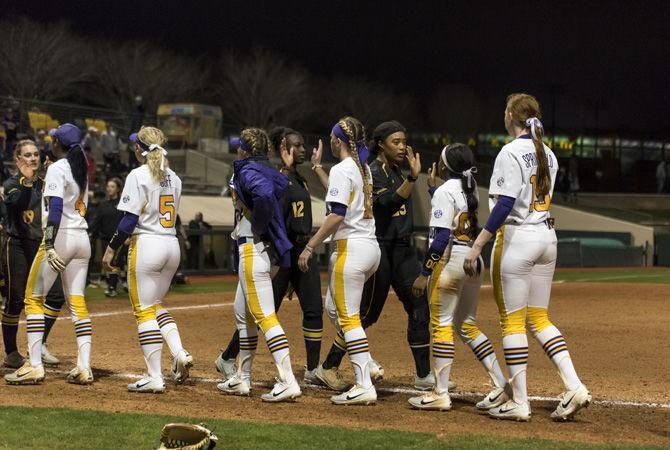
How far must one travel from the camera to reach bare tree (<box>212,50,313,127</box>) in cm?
5881

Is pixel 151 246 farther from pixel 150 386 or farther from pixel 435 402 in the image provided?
pixel 435 402

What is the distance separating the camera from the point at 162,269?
8102 mm

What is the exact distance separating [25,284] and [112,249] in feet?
6.44

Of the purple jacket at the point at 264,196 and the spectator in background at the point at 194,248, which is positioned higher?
the purple jacket at the point at 264,196

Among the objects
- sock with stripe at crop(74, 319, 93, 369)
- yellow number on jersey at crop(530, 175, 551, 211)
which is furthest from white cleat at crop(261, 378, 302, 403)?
yellow number on jersey at crop(530, 175, 551, 211)

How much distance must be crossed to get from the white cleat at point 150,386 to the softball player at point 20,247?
5.33 feet

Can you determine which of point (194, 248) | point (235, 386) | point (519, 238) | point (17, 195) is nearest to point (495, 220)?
point (519, 238)

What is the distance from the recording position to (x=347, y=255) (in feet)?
24.9

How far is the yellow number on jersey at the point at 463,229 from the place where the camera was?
7520 mm

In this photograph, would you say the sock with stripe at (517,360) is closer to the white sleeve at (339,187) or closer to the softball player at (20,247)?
the white sleeve at (339,187)

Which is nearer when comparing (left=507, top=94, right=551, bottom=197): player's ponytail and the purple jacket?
(left=507, top=94, right=551, bottom=197): player's ponytail

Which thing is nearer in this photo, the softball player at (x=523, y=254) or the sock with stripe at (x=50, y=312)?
the softball player at (x=523, y=254)

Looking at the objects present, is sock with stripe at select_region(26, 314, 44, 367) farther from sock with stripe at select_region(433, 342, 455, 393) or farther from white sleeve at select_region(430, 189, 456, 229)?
white sleeve at select_region(430, 189, 456, 229)

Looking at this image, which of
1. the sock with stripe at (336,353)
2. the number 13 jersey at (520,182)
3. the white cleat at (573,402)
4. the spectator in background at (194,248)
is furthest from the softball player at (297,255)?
the spectator in background at (194,248)
